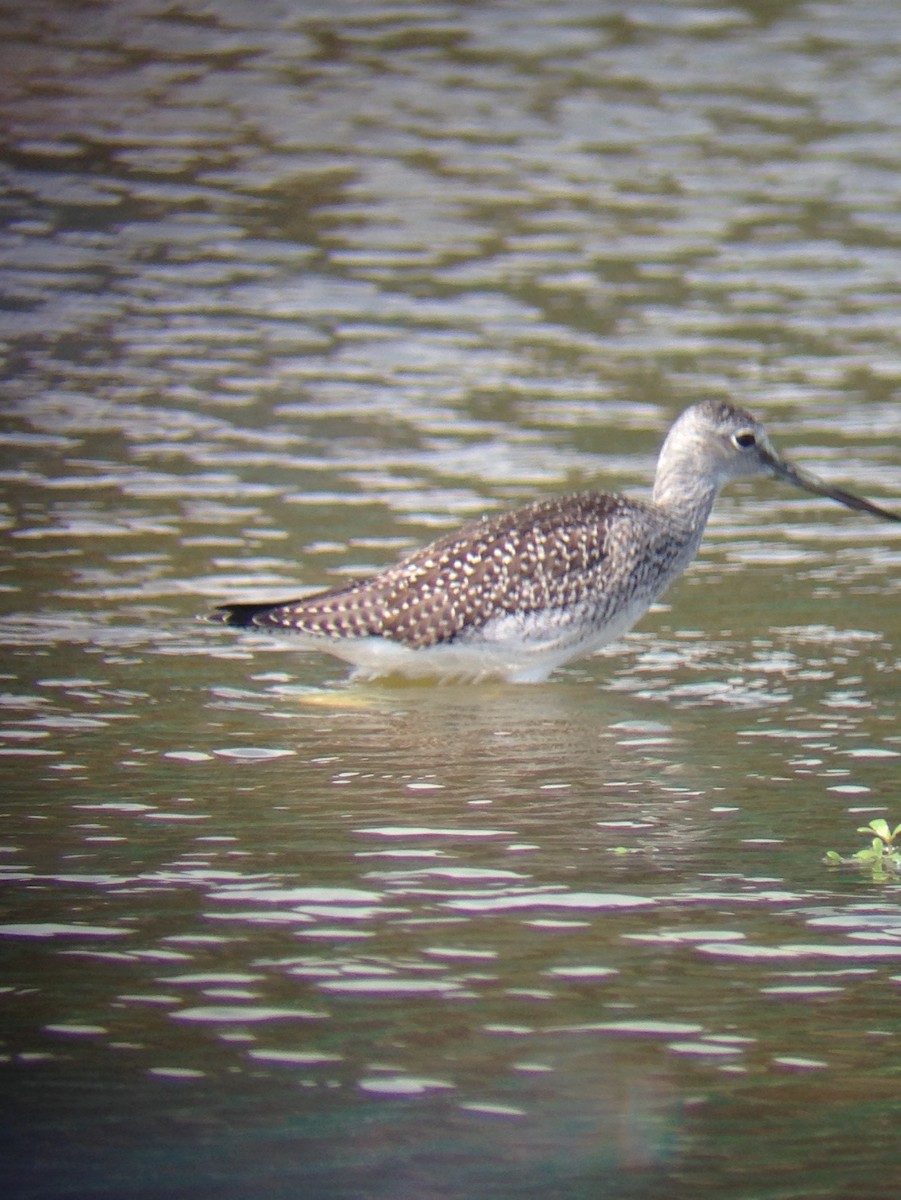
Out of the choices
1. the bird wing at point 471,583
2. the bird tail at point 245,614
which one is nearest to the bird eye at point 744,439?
the bird wing at point 471,583

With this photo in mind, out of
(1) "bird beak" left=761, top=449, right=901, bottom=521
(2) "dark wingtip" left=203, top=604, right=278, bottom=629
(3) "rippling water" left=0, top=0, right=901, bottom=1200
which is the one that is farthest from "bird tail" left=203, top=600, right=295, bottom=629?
(1) "bird beak" left=761, top=449, right=901, bottom=521

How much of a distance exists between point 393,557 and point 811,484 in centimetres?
195

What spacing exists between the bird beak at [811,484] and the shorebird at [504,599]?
77cm

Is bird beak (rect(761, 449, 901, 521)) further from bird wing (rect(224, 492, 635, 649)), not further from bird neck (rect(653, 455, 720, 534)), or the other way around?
bird wing (rect(224, 492, 635, 649))

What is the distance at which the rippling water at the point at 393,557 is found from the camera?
5453mm

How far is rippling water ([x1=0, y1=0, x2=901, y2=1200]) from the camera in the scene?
5453 millimetres

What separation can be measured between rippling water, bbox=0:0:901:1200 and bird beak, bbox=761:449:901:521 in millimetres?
273

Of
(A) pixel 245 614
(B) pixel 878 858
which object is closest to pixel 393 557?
(A) pixel 245 614

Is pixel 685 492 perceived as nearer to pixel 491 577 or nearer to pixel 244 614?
pixel 491 577

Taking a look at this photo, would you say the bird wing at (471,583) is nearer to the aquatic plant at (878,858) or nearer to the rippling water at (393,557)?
the rippling water at (393,557)

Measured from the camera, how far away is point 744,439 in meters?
10.5

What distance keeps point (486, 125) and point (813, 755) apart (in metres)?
10.8

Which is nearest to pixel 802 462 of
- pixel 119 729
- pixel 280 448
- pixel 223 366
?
pixel 280 448

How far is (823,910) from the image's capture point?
21.6 ft
